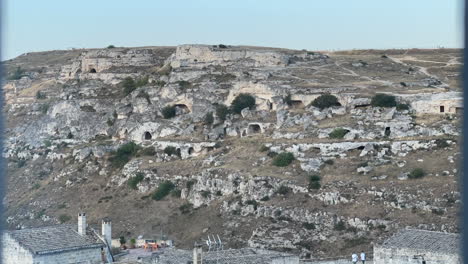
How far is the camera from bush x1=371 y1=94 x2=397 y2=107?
181 ft

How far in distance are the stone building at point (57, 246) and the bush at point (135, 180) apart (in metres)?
21.7

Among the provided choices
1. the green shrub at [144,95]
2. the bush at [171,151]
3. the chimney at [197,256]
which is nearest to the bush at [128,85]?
the green shrub at [144,95]

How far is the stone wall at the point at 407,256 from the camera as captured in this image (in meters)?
29.0

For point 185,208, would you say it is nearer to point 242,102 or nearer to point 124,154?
point 124,154

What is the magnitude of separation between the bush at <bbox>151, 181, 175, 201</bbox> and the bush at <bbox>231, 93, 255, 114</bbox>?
831 cm

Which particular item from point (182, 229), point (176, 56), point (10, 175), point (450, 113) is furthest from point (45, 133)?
point (450, 113)

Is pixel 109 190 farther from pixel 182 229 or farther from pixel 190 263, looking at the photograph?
pixel 190 263

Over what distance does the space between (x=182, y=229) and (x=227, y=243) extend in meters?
4.41

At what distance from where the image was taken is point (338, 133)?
2055 inches

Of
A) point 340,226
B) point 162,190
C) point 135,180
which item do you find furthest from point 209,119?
point 340,226

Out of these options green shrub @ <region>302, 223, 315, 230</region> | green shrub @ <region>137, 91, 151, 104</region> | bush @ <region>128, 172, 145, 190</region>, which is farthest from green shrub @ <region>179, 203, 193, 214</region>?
green shrub @ <region>137, 91, 151, 104</region>

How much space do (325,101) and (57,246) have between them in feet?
94.1

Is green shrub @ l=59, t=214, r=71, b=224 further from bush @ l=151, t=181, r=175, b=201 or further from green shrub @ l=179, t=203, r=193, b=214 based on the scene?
green shrub @ l=179, t=203, r=193, b=214

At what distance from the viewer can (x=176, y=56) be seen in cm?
7200
